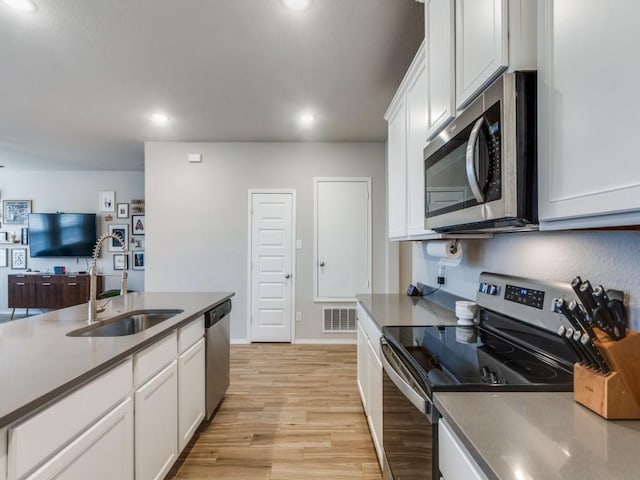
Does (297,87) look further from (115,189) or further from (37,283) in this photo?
(37,283)

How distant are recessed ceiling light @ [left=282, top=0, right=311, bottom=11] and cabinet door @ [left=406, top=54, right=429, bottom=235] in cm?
73

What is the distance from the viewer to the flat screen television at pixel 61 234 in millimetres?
6191

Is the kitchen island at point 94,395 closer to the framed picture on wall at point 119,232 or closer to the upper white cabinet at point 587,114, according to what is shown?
the upper white cabinet at point 587,114

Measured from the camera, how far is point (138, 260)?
637 centimetres

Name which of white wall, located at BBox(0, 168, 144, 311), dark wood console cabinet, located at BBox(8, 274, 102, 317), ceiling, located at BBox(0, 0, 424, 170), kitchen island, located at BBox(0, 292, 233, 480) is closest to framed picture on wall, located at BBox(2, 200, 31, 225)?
white wall, located at BBox(0, 168, 144, 311)

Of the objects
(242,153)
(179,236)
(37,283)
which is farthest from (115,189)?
(242,153)

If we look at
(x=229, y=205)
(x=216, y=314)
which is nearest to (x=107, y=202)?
(x=229, y=205)

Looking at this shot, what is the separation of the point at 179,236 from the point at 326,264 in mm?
1984

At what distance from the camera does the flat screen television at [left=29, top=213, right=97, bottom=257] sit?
6191mm

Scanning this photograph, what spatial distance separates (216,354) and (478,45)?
7.85ft

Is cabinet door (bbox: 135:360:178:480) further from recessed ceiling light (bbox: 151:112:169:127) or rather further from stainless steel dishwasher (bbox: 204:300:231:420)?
recessed ceiling light (bbox: 151:112:169:127)

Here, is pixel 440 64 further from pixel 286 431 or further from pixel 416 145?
pixel 286 431

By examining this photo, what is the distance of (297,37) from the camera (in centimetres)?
231

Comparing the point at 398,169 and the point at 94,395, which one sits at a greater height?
the point at 398,169
